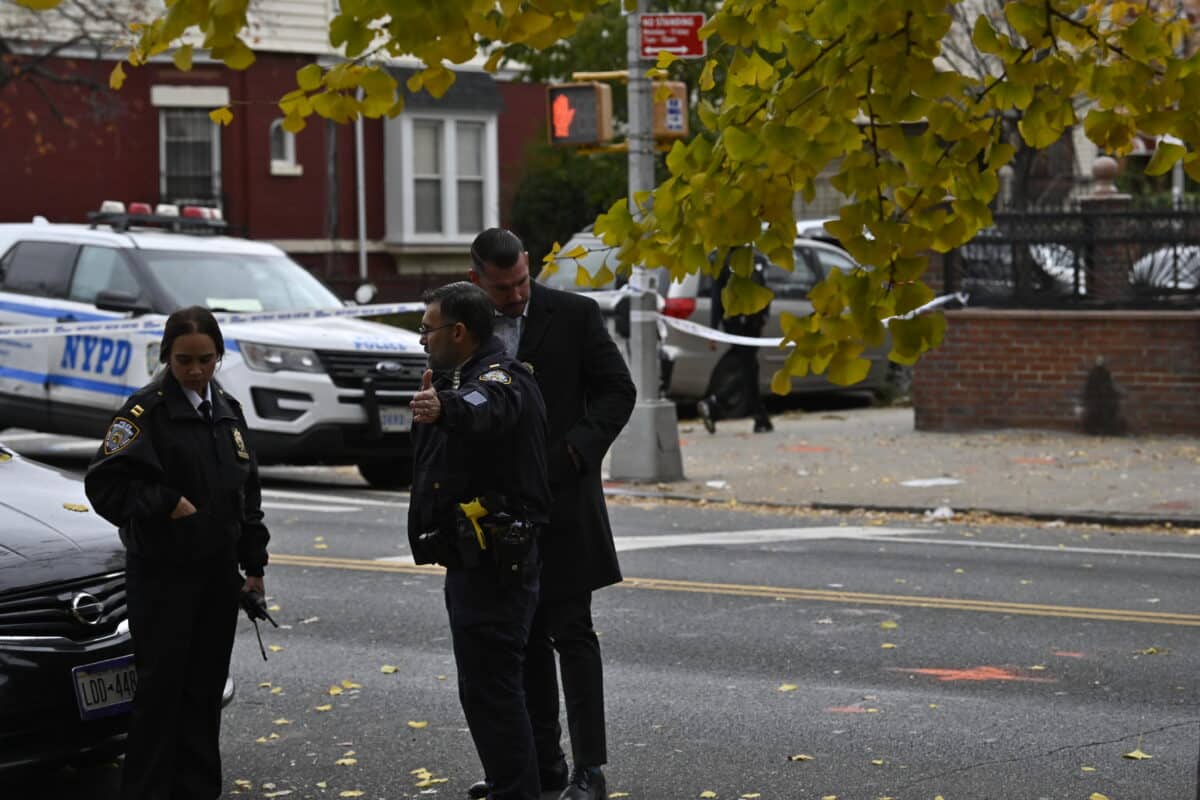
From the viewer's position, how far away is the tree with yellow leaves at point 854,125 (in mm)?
4660

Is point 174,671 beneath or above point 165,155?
beneath

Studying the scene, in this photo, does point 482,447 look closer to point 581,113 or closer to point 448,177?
point 581,113

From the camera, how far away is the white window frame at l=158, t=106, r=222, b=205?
32406 millimetres

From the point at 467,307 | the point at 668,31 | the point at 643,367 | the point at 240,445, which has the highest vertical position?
the point at 668,31

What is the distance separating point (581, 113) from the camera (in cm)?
1528

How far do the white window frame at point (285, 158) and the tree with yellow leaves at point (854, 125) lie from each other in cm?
2831

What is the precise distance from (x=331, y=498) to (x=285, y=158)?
791 inches

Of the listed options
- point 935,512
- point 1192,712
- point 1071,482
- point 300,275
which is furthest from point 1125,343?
point 1192,712

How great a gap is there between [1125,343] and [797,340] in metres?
12.7

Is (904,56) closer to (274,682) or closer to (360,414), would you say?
(274,682)

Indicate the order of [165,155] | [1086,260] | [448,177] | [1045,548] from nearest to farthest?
[1045,548], [1086,260], [165,155], [448,177]

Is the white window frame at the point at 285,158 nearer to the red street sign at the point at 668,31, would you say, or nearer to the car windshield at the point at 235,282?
the car windshield at the point at 235,282

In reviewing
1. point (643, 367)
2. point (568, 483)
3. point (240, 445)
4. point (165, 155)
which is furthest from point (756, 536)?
point (165, 155)

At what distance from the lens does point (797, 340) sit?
4.95 metres
